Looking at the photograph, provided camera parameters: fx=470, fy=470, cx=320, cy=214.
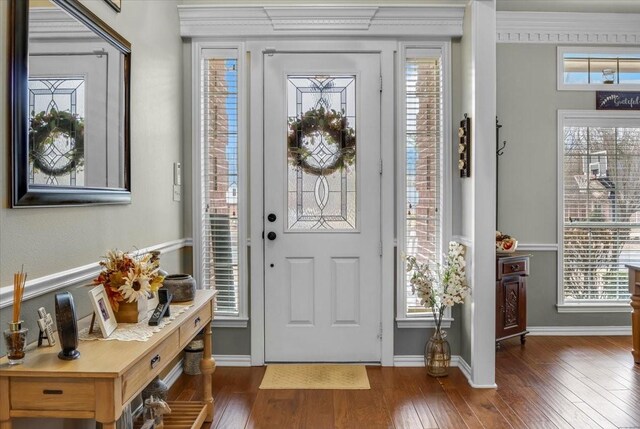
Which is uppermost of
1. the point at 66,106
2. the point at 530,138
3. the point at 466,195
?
the point at 530,138

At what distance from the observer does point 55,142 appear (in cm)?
187

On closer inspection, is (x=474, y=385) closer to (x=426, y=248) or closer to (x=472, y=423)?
(x=472, y=423)

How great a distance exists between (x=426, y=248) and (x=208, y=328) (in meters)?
1.78

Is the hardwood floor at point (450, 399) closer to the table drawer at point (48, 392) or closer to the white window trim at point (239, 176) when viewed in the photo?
the white window trim at point (239, 176)

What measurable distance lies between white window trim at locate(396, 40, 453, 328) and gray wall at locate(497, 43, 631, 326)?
1.05 meters

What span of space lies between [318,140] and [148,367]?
227cm

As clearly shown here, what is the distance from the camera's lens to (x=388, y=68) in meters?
3.57

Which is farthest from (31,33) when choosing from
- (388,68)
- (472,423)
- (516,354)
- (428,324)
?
(516,354)

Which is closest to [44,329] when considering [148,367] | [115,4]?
[148,367]

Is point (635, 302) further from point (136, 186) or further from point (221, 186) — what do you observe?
point (136, 186)

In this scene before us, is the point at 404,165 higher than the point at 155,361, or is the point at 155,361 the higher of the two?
the point at 404,165

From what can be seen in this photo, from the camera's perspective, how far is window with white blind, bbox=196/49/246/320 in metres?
3.60

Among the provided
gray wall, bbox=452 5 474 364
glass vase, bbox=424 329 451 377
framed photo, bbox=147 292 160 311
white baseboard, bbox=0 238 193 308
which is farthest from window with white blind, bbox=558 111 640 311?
white baseboard, bbox=0 238 193 308

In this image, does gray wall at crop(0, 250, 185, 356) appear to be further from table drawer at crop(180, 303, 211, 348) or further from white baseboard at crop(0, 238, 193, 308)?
table drawer at crop(180, 303, 211, 348)
